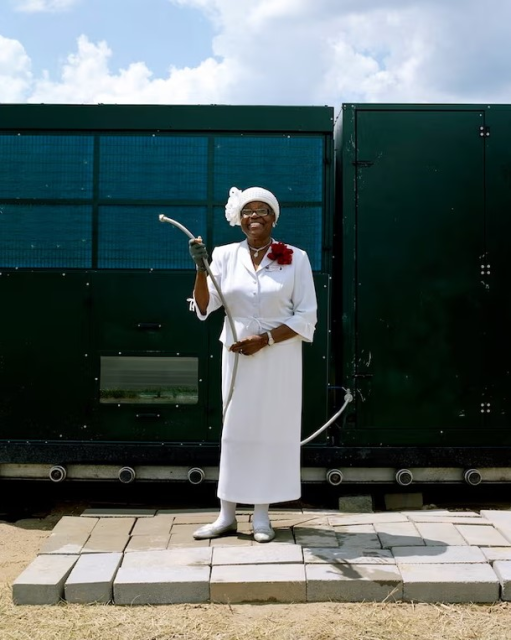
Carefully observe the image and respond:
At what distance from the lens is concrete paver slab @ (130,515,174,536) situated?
458cm

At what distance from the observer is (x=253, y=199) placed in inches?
171

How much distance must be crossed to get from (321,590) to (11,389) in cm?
262

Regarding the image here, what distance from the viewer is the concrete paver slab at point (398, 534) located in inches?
170

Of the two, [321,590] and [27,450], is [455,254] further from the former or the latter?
[27,450]

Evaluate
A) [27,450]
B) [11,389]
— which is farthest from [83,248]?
[27,450]

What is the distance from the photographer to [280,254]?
4383mm

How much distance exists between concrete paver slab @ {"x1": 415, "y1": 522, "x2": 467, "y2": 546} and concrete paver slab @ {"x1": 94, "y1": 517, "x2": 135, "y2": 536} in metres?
1.69

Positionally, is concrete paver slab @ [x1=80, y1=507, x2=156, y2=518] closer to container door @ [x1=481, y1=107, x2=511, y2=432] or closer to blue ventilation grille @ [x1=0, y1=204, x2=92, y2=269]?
blue ventilation grille @ [x1=0, y1=204, x2=92, y2=269]

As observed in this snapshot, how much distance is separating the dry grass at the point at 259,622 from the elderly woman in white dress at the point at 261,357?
75cm

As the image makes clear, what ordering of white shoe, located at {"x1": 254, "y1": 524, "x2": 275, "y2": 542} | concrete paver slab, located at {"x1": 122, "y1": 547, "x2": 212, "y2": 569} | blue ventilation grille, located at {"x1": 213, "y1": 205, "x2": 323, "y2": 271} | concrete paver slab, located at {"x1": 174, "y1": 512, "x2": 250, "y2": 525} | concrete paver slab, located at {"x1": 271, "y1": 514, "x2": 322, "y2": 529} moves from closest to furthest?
concrete paver slab, located at {"x1": 122, "y1": 547, "x2": 212, "y2": 569}
white shoe, located at {"x1": 254, "y1": 524, "x2": 275, "y2": 542}
concrete paver slab, located at {"x1": 271, "y1": 514, "x2": 322, "y2": 529}
concrete paver slab, located at {"x1": 174, "y1": 512, "x2": 250, "y2": 525}
blue ventilation grille, located at {"x1": 213, "y1": 205, "x2": 323, "y2": 271}

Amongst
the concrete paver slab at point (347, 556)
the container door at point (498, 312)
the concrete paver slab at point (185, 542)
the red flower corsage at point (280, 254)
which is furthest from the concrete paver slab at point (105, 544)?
the container door at point (498, 312)

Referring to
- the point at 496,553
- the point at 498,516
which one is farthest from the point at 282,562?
the point at 498,516

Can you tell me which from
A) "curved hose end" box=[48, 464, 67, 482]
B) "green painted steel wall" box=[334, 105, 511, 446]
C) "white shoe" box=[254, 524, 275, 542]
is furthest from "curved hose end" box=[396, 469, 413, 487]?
"curved hose end" box=[48, 464, 67, 482]

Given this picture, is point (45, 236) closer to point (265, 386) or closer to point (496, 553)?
point (265, 386)
